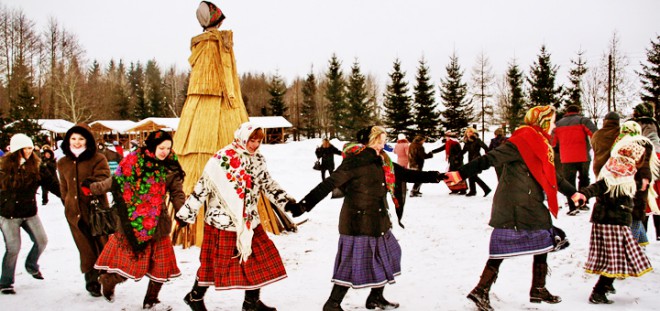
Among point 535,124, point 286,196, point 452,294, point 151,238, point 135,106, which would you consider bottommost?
point 452,294

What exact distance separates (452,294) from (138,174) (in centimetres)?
340

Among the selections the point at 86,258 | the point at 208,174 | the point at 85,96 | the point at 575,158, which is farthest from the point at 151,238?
the point at 85,96

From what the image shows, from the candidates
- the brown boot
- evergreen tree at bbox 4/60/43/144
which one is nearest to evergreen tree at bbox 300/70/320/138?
evergreen tree at bbox 4/60/43/144

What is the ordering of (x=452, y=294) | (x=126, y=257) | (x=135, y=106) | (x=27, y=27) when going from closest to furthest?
(x=126, y=257) < (x=452, y=294) < (x=27, y=27) < (x=135, y=106)

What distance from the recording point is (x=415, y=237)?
7.73 metres

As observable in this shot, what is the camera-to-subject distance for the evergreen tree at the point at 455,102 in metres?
38.7

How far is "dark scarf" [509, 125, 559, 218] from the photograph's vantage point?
4.11m

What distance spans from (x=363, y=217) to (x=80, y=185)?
3.14 meters

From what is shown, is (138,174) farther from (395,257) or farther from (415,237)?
(415,237)

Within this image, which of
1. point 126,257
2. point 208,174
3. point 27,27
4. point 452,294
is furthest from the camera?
point 27,27

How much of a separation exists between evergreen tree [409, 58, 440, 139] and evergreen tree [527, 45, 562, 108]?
7.87 m

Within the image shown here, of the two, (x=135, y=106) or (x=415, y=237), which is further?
(x=135, y=106)

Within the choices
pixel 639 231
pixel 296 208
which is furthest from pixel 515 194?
pixel 639 231

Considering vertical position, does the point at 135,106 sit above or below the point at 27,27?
below
